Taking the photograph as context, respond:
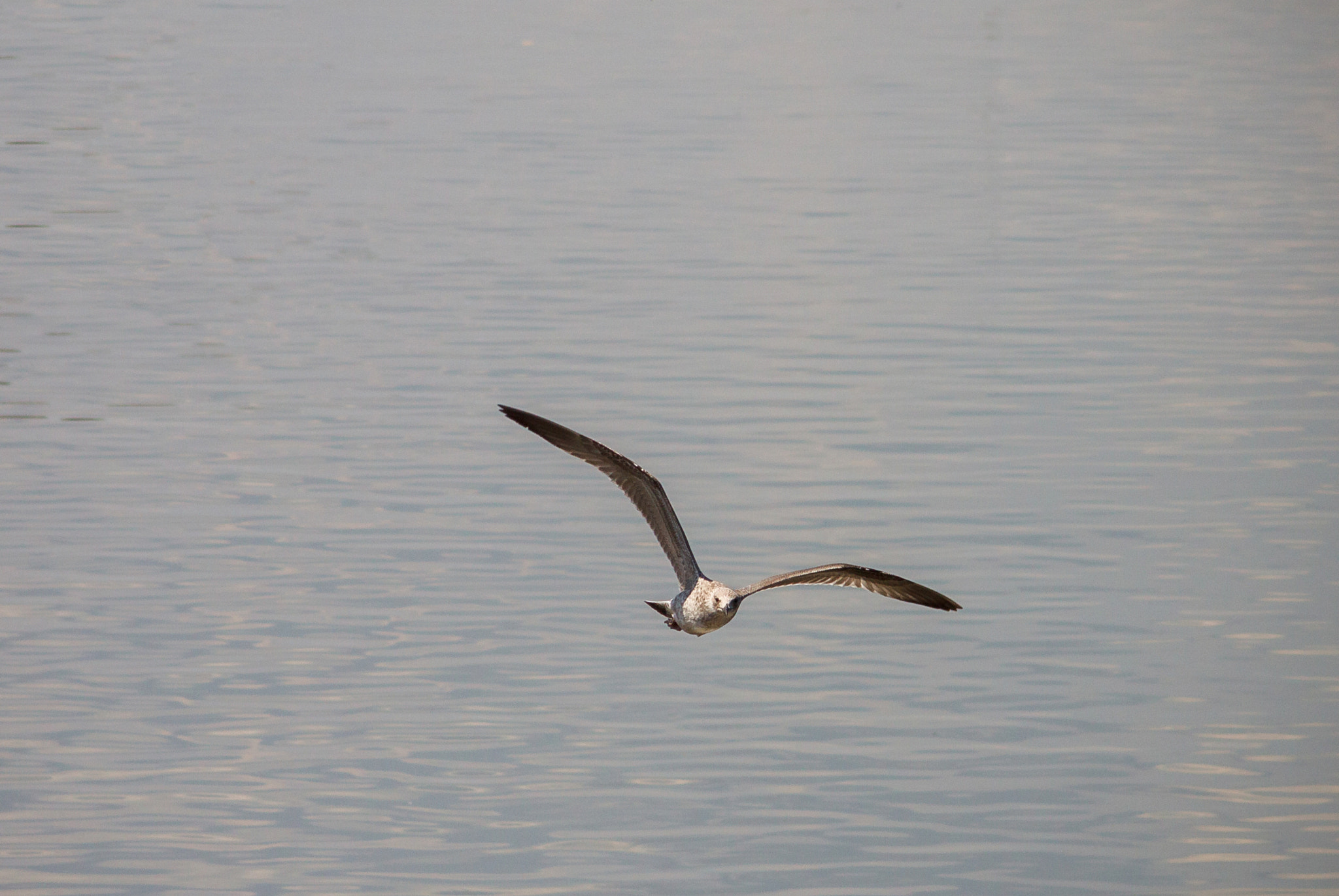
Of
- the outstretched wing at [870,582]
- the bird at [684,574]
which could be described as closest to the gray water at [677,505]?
the bird at [684,574]

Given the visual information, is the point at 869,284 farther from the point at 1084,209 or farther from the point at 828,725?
the point at 828,725

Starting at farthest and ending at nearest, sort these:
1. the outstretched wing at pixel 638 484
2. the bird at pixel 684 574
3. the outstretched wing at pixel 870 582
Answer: the outstretched wing at pixel 638 484 < the bird at pixel 684 574 < the outstretched wing at pixel 870 582

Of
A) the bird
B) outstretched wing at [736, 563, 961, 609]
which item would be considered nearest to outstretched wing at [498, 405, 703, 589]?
the bird

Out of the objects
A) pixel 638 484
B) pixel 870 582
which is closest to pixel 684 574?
pixel 638 484

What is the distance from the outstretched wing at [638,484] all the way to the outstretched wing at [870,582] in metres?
0.86

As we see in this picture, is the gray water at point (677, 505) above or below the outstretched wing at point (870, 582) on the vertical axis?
below

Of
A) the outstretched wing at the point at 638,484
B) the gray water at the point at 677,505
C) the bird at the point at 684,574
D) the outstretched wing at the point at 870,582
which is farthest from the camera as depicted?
the gray water at the point at 677,505

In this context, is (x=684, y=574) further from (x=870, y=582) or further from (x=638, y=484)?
(x=870, y=582)

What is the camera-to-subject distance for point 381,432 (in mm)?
28266

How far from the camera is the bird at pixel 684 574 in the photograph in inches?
568

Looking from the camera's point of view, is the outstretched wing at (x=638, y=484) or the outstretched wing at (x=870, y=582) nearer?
the outstretched wing at (x=870, y=582)

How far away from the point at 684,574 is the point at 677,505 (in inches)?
374

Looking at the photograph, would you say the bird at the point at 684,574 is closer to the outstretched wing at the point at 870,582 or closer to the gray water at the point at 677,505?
the outstretched wing at the point at 870,582

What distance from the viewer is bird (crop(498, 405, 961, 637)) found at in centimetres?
1443
